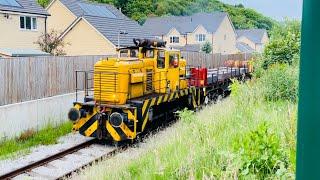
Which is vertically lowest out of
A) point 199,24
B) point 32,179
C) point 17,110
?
point 32,179

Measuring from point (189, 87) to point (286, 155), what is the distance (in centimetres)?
1120

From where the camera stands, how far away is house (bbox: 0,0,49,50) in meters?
25.5

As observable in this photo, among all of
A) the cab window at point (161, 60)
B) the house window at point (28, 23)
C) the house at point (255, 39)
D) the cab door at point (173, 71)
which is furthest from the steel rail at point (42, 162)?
the house window at point (28, 23)

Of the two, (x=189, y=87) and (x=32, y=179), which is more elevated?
(x=189, y=87)

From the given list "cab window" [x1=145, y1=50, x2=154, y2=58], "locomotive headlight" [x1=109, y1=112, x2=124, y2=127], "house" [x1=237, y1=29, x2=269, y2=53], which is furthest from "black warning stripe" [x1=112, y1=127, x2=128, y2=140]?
"house" [x1=237, y1=29, x2=269, y2=53]

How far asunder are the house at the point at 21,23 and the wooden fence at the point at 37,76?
1167 cm

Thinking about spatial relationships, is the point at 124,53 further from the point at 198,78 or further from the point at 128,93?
the point at 198,78

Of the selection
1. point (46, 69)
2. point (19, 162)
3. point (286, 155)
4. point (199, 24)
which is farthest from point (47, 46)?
point (286, 155)

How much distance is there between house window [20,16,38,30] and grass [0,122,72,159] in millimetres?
16579

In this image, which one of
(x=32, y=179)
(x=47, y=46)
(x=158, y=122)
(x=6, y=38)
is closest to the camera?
(x=32, y=179)

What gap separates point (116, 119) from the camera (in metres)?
10.6

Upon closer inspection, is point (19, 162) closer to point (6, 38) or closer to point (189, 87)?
point (189, 87)

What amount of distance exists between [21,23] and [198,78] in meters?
15.9

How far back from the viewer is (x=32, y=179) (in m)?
7.82
